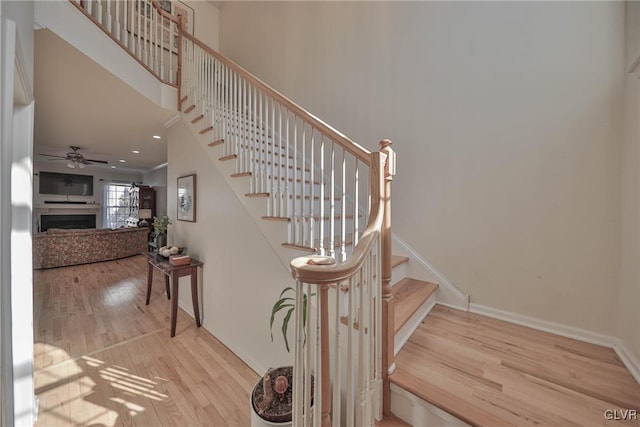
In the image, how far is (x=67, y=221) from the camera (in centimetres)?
731

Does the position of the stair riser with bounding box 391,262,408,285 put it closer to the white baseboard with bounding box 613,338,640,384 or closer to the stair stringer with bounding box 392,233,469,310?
the stair stringer with bounding box 392,233,469,310

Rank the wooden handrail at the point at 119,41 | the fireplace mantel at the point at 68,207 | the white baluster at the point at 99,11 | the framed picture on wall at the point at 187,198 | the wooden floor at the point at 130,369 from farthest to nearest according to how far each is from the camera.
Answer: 1. the fireplace mantel at the point at 68,207
2. the framed picture on wall at the point at 187,198
3. the white baluster at the point at 99,11
4. the wooden handrail at the point at 119,41
5. the wooden floor at the point at 130,369

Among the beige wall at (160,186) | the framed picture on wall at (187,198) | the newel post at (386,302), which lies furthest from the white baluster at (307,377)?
the beige wall at (160,186)

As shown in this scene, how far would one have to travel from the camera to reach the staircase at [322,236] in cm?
84

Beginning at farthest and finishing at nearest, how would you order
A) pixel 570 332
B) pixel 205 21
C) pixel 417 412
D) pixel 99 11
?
pixel 205 21
pixel 99 11
pixel 570 332
pixel 417 412

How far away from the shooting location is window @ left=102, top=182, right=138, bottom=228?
7953mm

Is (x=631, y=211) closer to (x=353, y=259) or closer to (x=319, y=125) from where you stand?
(x=353, y=259)

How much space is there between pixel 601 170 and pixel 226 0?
573cm

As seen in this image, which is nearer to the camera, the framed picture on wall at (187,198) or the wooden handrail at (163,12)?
the wooden handrail at (163,12)

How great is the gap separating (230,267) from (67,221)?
8.50m

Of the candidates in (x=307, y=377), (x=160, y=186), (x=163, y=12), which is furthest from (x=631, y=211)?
(x=160, y=186)

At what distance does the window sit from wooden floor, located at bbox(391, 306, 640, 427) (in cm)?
932

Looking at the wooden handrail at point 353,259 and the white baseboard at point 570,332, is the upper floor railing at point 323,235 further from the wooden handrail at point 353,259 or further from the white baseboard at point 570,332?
the white baseboard at point 570,332
